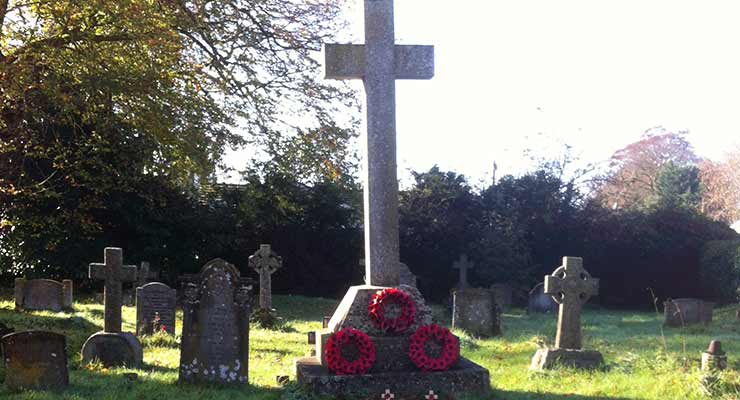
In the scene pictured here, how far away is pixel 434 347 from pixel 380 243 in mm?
1234

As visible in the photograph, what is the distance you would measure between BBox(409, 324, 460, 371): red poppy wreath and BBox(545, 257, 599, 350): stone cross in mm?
3047

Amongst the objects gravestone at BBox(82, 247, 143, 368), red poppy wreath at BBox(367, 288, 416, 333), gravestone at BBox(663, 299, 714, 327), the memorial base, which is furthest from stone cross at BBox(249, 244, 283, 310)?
red poppy wreath at BBox(367, 288, 416, 333)

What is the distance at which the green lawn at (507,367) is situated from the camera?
8016 mm

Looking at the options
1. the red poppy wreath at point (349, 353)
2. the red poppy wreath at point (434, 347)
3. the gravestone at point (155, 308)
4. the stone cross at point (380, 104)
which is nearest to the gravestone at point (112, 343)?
the gravestone at point (155, 308)

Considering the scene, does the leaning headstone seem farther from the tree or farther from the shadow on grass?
the tree

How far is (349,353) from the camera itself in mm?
7957

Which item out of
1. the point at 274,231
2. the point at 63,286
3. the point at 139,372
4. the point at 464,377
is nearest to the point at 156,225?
the point at 274,231

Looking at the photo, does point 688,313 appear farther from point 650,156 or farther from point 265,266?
point 650,156

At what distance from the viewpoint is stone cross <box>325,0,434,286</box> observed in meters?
8.59

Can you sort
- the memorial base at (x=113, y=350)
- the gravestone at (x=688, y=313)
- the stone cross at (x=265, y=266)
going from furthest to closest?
1. the stone cross at (x=265, y=266)
2. the gravestone at (x=688, y=313)
3. the memorial base at (x=113, y=350)

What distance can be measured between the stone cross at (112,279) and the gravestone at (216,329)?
294 centimetres

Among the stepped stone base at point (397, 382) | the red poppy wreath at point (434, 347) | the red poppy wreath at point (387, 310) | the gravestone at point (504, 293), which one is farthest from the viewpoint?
the gravestone at point (504, 293)

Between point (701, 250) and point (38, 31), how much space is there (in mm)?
23627

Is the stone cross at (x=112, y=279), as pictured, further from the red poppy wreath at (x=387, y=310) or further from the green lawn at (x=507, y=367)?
the red poppy wreath at (x=387, y=310)
